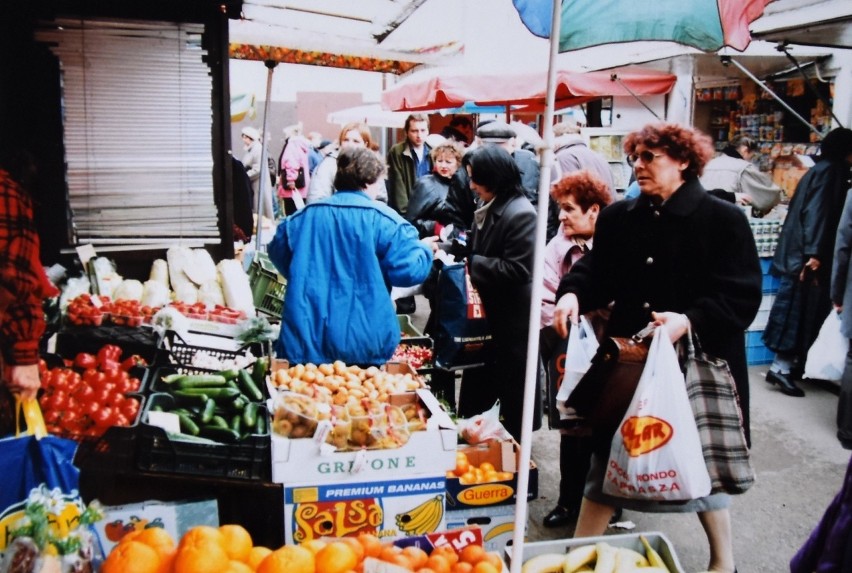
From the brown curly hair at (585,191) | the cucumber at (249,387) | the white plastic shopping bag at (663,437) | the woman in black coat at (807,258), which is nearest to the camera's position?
the white plastic shopping bag at (663,437)

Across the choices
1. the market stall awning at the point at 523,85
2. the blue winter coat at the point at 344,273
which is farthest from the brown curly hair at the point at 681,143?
the market stall awning at the point at 523,85

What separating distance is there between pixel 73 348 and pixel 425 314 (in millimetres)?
5303

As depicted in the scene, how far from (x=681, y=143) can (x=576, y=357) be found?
3.37ft

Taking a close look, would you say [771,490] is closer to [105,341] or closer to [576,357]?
[576,357]

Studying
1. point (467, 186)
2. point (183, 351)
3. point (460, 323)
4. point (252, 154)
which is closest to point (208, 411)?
point (183, 351)

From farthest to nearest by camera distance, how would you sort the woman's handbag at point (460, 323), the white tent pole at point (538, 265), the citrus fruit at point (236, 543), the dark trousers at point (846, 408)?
the dark trousers at point (846, 408)
the woman's handbag at point (460, 323)
the citrus fruit at point (236, 543)
the white tent pole at point (538, 265)

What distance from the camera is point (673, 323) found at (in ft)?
10.2

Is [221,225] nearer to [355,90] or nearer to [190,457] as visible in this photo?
[190,457]

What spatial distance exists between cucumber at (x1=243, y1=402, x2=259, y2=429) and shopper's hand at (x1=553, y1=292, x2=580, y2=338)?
1.40 metres

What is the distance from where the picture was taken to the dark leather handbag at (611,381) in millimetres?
3164

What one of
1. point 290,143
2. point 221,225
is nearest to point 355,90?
point 290,143

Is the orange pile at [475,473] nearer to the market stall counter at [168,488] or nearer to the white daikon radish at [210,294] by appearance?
the market stall counter at [168,488]

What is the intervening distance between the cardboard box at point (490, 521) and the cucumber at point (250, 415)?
908mm

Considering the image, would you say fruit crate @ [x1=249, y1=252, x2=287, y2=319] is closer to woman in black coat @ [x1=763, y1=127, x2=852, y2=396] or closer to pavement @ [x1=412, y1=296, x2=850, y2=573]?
pavement @ [x1=412, y1=296, x2=850, y2=573]
